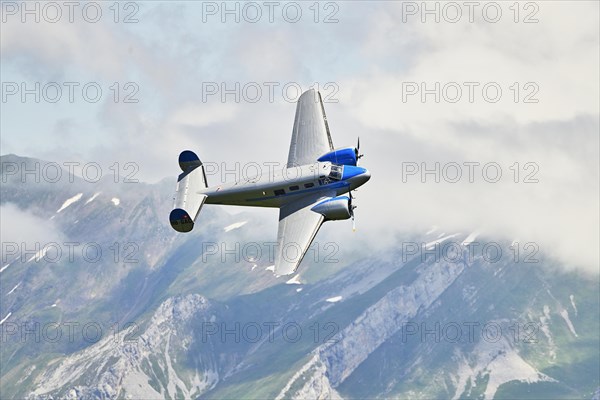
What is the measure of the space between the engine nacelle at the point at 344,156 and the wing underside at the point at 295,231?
6.48 metres

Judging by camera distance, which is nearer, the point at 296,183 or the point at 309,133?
the point at 296,183

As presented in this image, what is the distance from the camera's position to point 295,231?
98250mm

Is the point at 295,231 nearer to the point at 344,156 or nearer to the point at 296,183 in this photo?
the point at 296,183

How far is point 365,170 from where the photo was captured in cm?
10312

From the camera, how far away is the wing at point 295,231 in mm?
92188

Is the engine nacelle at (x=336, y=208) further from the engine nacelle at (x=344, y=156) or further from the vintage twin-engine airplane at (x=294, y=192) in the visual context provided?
the engine nacelle at (x=344, y=156)

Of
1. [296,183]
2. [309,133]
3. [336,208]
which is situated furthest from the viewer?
[309,133]

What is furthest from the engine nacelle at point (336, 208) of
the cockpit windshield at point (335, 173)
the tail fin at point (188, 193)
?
the tail fin at point (188, 193)

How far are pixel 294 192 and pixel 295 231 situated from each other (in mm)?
6058

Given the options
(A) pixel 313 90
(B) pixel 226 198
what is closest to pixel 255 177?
(B) pixel 226 198

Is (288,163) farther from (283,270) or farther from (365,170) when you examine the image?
(283,270)

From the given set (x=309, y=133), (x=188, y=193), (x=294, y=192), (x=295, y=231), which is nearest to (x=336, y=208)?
(x=295, y=231)

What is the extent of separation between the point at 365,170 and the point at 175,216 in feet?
75.2

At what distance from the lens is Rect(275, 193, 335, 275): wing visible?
9219 cm
